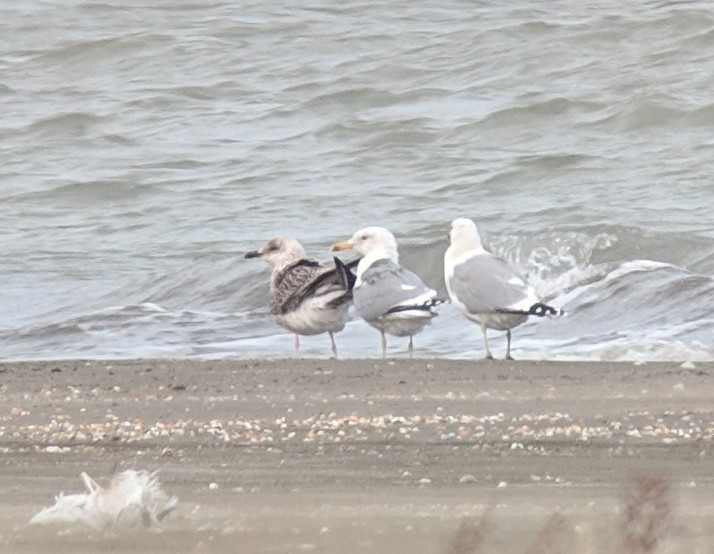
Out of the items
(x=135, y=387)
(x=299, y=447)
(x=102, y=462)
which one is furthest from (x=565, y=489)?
(x=135, y=387)

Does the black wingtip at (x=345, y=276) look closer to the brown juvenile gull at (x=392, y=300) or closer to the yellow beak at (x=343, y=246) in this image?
the brown juvenile gull at (x=392, y=300)

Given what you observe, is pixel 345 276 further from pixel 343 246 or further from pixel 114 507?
pixel 114 507

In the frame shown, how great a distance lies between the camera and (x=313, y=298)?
9016mm

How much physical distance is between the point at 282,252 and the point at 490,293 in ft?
6.85

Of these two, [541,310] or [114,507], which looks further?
[541,310]

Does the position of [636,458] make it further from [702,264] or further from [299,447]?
[702,264]

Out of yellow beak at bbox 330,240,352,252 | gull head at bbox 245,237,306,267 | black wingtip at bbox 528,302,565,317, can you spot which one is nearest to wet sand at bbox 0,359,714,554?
black wingtip at bbox 528,302,565,317

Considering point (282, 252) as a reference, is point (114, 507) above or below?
above

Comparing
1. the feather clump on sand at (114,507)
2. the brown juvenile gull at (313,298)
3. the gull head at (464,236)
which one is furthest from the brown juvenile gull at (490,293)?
the feather clump on sand at (114,507)

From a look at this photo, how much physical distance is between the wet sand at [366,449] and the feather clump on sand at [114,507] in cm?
5

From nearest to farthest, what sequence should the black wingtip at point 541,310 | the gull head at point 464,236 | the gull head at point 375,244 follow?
the black wingtip at point 541,310, the gull head at point 464,236, the gull head at point 375,244

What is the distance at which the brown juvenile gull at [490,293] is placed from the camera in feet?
27.0

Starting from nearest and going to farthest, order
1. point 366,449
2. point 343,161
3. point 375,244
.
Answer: point 366,449
point 375,244
point 343,161

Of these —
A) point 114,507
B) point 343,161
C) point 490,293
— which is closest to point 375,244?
point 490,293
